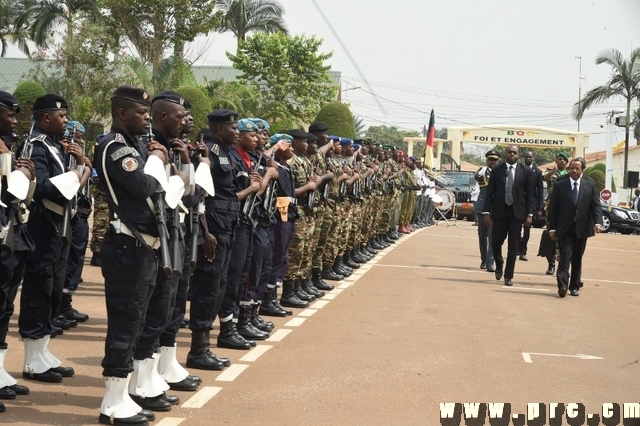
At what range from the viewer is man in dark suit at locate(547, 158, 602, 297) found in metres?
16.5

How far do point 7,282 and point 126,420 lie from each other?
1.60 m

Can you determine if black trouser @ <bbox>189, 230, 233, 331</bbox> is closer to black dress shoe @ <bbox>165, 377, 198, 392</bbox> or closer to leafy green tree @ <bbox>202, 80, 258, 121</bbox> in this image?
black dress shoe @ <bbox>165, 377, 198, 392</bbox>

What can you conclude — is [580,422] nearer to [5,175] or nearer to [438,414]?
[438,414]

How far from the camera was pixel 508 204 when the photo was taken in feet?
59.5

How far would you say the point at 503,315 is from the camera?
13.8 meters

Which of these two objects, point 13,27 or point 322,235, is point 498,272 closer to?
point 322,235

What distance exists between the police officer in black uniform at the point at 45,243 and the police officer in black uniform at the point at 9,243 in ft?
1.25

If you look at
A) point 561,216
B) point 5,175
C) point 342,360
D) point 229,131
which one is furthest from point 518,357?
point 561,216

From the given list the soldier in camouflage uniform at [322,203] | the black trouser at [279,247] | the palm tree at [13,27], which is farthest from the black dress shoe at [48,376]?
the palm tree at [13,27]

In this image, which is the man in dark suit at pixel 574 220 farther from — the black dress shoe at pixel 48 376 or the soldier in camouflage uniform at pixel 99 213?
the black dress shoe at pixel 48 376

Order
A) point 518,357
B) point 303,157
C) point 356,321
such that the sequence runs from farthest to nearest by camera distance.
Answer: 1. point 303,157
2. point 356,321
3. point 518,357

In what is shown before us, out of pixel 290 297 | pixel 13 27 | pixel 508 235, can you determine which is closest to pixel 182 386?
pixel 290 297

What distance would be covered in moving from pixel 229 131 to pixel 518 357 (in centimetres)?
347

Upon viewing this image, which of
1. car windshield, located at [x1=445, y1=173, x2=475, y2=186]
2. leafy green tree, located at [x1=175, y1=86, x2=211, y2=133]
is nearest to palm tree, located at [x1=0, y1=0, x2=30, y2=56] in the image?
car windshield, located at [x1=445, y1=173, x2=475, y2=186]
